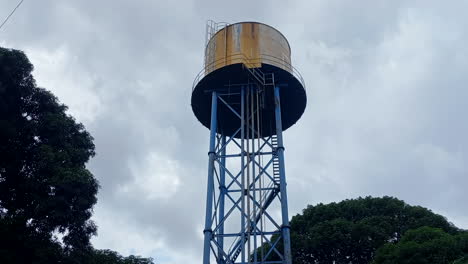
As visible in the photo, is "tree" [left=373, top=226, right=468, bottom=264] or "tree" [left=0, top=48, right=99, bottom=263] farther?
"tree" [left=373, top=226, right=468, bottom=264]

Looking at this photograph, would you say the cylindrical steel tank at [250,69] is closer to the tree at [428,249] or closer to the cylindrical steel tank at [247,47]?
the cylindrical steel tank at [247,47]

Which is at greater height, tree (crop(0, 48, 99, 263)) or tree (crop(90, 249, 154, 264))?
tree (crop(0, 48, 99, 263))

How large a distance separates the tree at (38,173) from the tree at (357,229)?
49.8ft

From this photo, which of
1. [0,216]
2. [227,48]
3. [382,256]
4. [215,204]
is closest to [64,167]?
[0,216]

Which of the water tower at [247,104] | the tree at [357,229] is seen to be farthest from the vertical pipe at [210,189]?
the tree at [357,229]

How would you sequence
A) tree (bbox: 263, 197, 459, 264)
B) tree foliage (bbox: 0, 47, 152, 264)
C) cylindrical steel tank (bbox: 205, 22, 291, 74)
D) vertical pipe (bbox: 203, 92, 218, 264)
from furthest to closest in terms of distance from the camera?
tree (bbox: 263, 197, 459, 264), cylindrical steel tank (bbox: 205, 22, 291, 74), tree foliage (bbox: 0, 47, 152, 264), vertical pipe (bbox: 203, 92, 218, 264)

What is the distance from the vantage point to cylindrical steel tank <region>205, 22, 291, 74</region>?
2289cm

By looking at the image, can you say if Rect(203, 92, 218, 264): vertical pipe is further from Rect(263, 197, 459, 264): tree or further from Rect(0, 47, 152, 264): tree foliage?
Rect(263, 197, 459, 264): tree

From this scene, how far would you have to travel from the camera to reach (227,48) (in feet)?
76.5

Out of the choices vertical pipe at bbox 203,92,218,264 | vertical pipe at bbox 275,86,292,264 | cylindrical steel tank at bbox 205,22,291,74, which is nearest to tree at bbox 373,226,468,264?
vertical pipe at bbox 275,86,292,264

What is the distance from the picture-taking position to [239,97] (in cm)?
2422

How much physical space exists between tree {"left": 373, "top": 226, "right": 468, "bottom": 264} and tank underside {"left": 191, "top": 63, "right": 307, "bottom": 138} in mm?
9371

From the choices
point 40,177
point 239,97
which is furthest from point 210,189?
point 40,177

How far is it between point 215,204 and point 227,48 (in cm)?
670
